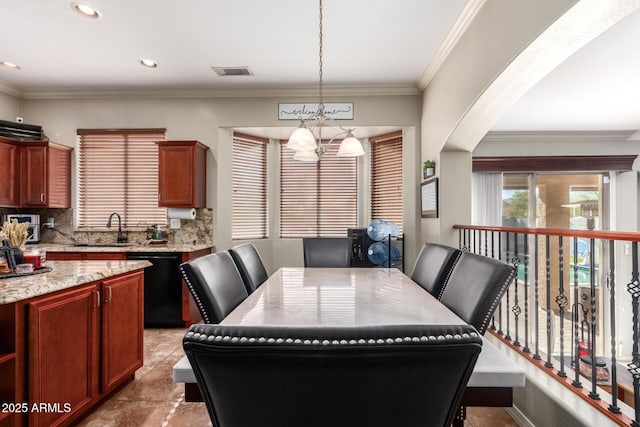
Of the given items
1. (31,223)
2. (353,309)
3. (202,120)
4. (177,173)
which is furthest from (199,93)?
(353,309)

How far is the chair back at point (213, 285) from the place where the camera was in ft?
4.91

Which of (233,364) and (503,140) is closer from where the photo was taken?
(233,364)

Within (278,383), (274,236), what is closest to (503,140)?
(274,236)

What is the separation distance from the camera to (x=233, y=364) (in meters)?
0.61

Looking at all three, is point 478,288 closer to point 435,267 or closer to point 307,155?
point 435,267

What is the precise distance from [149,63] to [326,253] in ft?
9.07

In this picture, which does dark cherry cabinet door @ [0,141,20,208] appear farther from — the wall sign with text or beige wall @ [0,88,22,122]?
the wall sign with text

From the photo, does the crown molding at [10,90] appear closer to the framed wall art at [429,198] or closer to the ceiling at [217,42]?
the ceiling at [217,42]

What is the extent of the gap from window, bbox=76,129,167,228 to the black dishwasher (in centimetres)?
80

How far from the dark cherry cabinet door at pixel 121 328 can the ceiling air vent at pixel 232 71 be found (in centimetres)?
241

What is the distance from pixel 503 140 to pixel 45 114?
6673 millimetres

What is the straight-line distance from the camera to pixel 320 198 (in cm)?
499

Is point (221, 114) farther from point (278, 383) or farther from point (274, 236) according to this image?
point (278, 383)

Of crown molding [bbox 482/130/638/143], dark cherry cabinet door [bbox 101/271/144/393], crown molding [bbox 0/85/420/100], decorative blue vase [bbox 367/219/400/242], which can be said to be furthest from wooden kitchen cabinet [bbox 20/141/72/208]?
crown molding [bbox 482/130/638/143]
